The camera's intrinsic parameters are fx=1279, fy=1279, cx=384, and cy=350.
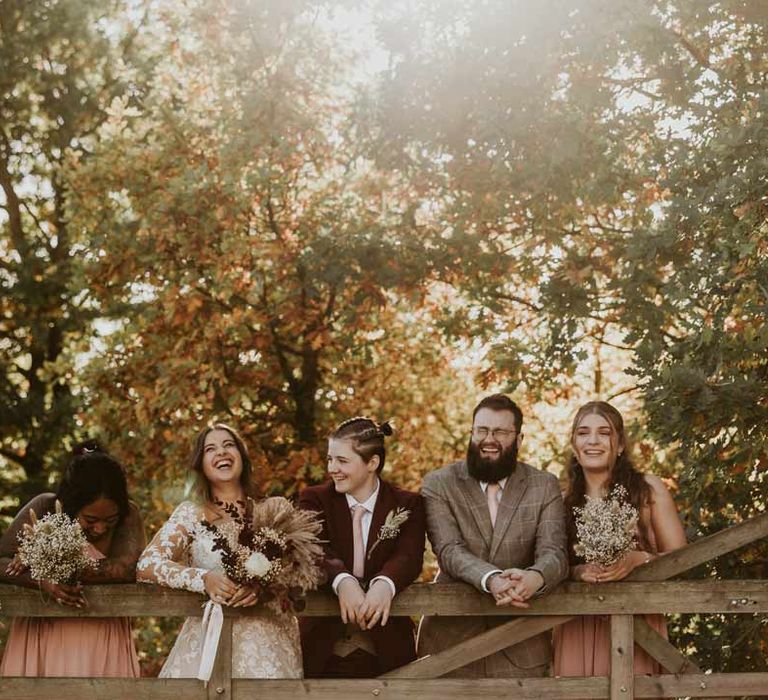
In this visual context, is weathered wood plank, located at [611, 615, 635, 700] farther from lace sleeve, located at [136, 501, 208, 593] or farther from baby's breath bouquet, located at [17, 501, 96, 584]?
baby's breath bouquet, located at [17, 501, 96, 584]

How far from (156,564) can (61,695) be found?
30.5 inches

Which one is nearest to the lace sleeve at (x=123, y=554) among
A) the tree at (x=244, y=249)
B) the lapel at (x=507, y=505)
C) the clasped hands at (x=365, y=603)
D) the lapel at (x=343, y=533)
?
the lapel at (x=343, y=533)

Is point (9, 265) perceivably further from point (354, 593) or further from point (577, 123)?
point (354, 593)

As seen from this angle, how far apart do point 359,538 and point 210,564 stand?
2.30 feet

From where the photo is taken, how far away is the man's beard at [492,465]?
6016 millimetres

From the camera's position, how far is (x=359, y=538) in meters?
5.95

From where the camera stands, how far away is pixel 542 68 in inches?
381

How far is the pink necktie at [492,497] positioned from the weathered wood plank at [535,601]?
44 centimetres

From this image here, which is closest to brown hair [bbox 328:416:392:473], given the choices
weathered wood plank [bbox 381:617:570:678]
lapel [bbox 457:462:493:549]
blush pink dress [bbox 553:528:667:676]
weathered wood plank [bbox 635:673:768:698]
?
lapel [bbox 457:462:493:549]

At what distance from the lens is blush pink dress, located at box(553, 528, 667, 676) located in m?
6.12

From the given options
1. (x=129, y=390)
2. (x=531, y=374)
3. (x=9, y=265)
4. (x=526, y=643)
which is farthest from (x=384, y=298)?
(x=9, y=265)

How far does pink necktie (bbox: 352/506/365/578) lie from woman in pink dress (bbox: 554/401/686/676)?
1.01 meters

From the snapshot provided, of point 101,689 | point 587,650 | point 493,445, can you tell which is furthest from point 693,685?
point 101,689

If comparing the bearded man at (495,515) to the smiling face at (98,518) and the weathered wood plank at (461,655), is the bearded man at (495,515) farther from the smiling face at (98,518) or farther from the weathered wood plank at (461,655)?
the smiling face at (98,518)
